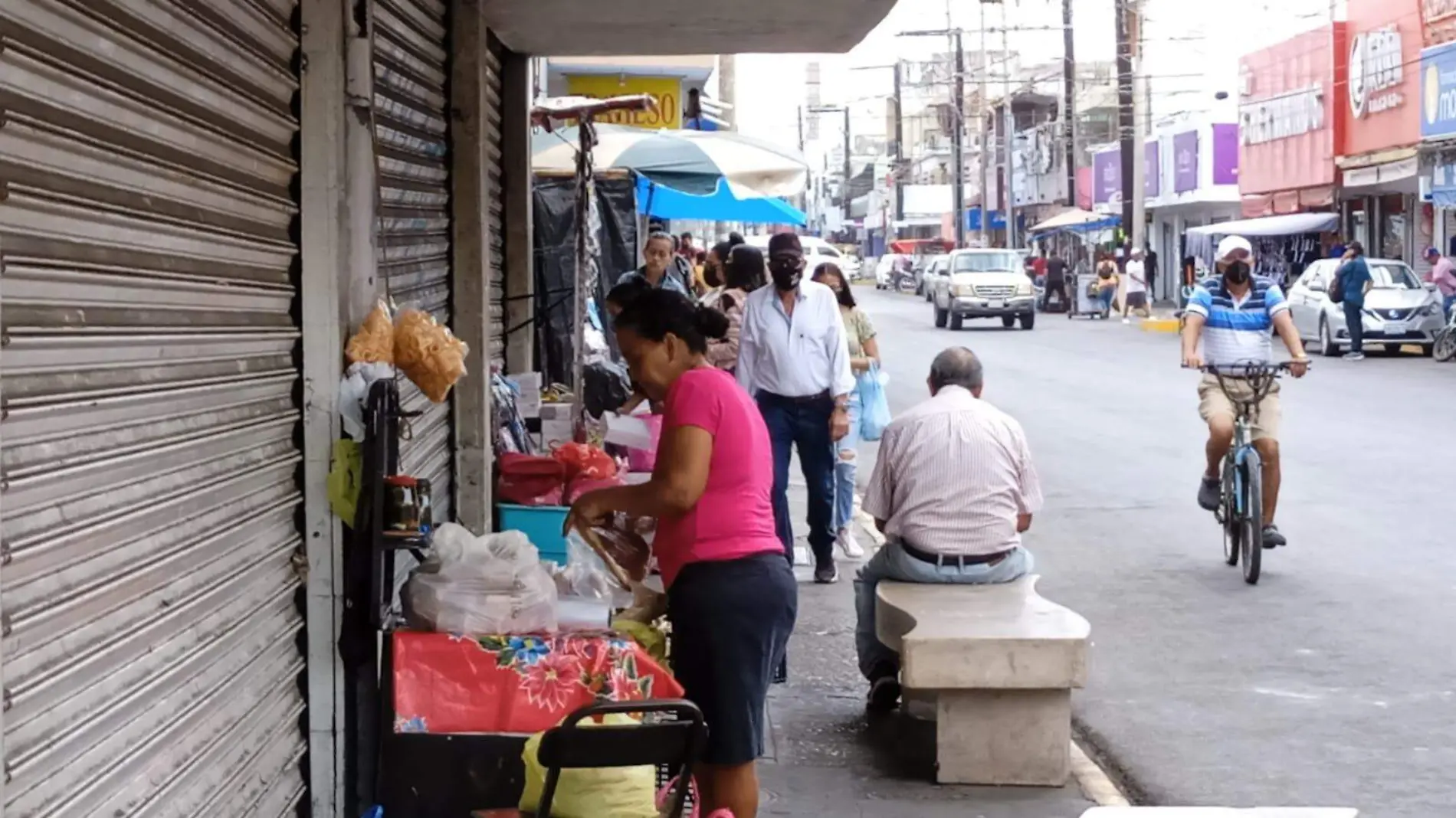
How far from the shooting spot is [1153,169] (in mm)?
60062

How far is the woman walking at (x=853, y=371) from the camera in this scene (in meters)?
10.7

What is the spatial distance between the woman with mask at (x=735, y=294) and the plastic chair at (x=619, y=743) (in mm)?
6020

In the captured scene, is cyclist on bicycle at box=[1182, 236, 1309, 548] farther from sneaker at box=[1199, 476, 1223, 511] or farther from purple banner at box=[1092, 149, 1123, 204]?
purple banner at box=[1092, 149, 1123, 204]

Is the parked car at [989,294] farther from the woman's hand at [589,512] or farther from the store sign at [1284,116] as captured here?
the woman's hand at [589,512]

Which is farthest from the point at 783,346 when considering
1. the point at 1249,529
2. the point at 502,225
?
the point at 1249,529

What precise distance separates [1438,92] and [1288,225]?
1002 centimetres

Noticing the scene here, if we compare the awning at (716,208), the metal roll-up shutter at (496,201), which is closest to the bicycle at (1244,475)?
the metal roll-up shutter at (496,201)

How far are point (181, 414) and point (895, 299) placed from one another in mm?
61026

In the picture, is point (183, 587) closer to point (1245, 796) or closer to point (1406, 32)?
point (1245, 796)

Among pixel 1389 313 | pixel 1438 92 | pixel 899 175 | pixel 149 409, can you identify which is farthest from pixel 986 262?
pixel 899 175

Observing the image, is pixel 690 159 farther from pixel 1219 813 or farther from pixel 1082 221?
pixel 1082 221

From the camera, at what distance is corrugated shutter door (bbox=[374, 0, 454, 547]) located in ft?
19.7

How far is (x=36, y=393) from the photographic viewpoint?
115 inches

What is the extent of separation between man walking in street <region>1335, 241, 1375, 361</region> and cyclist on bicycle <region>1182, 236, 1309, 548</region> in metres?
17.4
